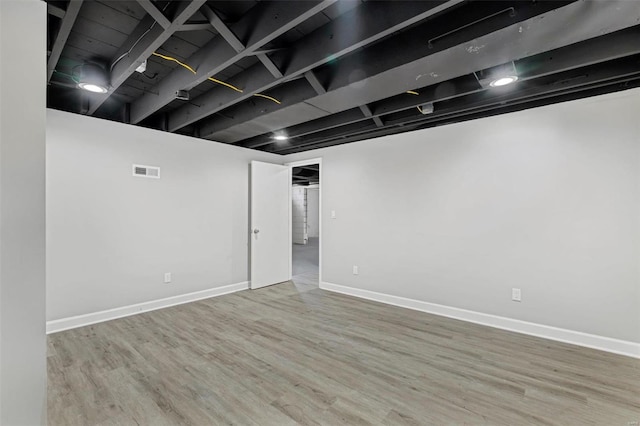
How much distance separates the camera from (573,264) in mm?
2799

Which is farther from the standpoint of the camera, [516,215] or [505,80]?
[516,215]

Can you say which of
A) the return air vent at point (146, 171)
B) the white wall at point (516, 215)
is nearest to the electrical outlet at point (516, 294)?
the white wall at point (516, 215)

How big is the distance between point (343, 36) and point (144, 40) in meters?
1.38

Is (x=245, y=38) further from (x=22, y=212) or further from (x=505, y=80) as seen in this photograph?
(x=505, y=80)

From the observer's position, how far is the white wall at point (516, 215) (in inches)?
103

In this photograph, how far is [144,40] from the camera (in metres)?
2.01

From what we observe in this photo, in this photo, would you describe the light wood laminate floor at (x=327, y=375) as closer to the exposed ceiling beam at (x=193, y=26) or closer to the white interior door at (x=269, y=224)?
the white interior door at (x=269, y=224)

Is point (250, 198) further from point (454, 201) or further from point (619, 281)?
point (619, 281)

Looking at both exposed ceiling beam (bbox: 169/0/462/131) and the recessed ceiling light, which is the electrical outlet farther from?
the recessed ceiling light

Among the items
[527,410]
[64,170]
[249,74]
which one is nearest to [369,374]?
[527,410]

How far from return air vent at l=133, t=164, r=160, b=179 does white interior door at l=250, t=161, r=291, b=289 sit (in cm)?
141

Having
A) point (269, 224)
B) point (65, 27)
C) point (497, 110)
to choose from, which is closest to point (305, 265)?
point (269, 224)

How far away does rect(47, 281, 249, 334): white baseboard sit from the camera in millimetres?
3045

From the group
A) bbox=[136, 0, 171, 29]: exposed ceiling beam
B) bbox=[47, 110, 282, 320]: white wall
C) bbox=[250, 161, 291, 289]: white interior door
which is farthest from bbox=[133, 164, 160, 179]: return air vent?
bbox=[136, 0, 171, 29]: exposed ceiling beam
